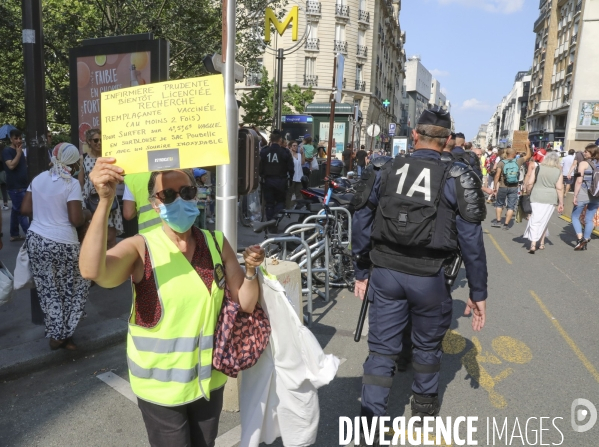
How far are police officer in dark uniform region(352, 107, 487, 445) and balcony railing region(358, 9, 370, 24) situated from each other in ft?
157

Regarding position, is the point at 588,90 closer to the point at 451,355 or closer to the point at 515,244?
the point at 515,244

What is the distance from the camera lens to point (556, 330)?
528 cm

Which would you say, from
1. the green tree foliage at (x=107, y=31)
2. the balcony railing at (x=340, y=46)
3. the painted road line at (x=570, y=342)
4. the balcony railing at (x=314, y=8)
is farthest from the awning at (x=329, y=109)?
the balcony railing at (x=314, y=8)

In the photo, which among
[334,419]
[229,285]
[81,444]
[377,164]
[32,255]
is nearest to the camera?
[229,285]

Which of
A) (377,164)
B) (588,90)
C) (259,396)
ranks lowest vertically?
(259,396)

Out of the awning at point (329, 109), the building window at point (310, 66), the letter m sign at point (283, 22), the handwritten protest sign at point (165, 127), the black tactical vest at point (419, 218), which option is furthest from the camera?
the building window at point (310, 66)

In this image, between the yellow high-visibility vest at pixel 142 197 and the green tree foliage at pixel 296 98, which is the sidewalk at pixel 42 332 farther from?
the green tree foliage at pixel 296 98

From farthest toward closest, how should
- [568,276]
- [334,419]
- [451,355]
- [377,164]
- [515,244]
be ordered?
[515,244], [568,276], [377,164], [451,355], [334,419]

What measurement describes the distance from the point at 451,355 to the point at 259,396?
276cm

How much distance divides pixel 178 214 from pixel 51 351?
288 cm

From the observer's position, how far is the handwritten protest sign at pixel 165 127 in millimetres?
1868

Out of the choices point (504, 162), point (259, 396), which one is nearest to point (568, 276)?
point (504, 162)

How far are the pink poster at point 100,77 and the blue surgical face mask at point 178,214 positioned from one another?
4.35 meters

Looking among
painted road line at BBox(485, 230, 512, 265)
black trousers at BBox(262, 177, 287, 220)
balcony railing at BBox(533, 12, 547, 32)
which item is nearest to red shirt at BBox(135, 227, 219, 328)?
painted road line at BBox(485, 230, 512, 265)
